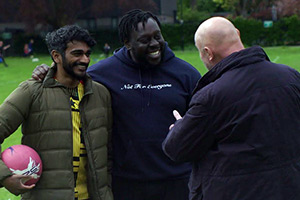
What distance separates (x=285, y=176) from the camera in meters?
2.62

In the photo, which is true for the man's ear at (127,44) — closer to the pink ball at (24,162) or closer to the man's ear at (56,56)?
the man's ear at (56,56)

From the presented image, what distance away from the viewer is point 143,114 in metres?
3.69

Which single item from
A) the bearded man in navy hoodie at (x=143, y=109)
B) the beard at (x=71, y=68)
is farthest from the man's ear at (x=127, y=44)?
the beard at (x=71, y=68)

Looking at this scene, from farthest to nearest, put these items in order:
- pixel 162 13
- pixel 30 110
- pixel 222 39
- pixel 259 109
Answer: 1. pixel 162 13
2. pixel 30 110
3. pixel 222 39
4. pixel 259 109

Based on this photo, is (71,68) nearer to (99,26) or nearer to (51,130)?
(51,130)

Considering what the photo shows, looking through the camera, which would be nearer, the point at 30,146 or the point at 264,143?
the point at 264,143

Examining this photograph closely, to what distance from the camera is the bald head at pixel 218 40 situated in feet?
9.09

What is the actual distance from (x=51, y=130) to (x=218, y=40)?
133 centimetres

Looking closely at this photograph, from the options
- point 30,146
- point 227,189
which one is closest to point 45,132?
point 30,146

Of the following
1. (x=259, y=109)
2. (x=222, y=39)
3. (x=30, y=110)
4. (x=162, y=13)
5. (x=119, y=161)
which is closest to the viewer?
(x=259, y=109)

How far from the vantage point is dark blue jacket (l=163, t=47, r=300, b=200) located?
2.58m

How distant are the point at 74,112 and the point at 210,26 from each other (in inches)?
47.1

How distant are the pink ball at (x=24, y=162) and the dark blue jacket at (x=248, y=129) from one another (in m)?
1.06

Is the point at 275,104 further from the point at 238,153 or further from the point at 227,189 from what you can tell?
the point at 227,189
